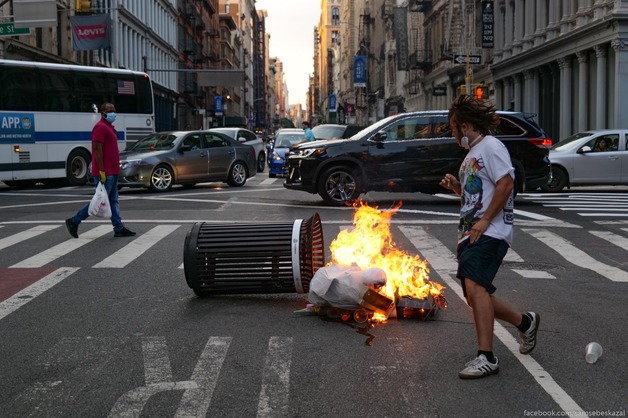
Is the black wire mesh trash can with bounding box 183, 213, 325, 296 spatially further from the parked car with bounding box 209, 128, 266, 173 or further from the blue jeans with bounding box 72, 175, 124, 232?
the parked car with bounding box 209, 128, 266, 173

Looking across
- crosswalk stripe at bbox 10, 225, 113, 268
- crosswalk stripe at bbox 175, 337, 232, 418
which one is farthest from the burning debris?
crosswalk stripe at bbox 10, 225, 113, 268

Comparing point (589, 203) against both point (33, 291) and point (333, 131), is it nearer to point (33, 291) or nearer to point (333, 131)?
point (333, 131)

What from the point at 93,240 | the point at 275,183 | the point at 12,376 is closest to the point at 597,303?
the point at 12,376

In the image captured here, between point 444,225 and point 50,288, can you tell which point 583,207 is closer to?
point 444,225

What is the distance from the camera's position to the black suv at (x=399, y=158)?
16.6m

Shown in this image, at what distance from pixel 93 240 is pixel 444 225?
5593mm

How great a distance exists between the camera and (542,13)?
3709cm

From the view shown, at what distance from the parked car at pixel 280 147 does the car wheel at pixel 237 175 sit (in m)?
5.24

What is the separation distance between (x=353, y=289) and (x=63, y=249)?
5717mm

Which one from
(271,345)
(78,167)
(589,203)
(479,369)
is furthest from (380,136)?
(78,167)

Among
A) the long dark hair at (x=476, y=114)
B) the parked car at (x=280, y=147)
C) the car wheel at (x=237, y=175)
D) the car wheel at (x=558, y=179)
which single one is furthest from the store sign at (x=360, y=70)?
the long dark hair at (x=476, y=114)

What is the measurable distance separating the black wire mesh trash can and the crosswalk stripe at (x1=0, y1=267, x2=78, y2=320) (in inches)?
62.9

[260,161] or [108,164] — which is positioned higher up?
[108,164]

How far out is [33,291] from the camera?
830cm
